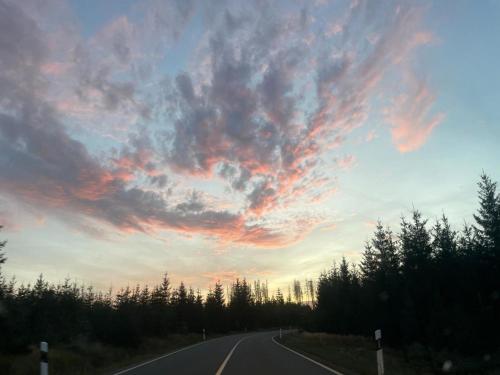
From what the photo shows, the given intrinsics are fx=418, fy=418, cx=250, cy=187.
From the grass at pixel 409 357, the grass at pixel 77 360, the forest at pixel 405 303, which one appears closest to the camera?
the grass at pixel 77 360

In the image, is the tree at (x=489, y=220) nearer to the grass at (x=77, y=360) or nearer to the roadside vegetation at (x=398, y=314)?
the roadside vegetation at (x=398, y=314)

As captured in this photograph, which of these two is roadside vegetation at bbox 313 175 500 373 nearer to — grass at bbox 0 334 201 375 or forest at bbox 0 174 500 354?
forest at bbox 0 174 500 354

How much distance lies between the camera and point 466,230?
47844mm

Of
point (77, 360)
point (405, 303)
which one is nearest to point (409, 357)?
point (405, 303)

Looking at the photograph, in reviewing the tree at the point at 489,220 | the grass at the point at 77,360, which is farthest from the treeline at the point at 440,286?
the grass at the point at 77,360

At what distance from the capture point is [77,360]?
20.9m

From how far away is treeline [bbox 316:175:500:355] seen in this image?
34938 millimetres

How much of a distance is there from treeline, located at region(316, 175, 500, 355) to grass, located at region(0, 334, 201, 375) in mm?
25456

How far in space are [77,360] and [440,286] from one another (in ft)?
114

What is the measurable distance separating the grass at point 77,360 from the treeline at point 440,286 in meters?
25.5

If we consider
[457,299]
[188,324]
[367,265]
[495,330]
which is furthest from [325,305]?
[495,330]

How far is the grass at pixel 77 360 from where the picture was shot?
591 inches

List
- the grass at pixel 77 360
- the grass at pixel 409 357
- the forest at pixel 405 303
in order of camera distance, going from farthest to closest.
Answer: the forest at pixel 405 303 → the grass at pixel 409 357 → the grass at pixel 77 360

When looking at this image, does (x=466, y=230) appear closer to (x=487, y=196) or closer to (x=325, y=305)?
(x=487, y=196)
